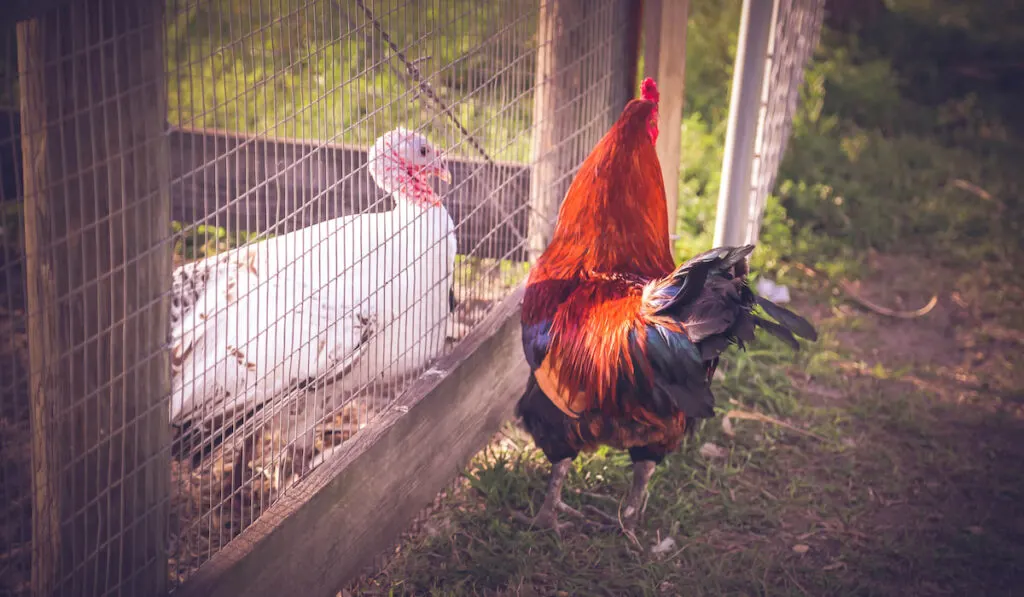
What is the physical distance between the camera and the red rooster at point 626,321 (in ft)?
7.59

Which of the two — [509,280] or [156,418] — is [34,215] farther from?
[509,280]

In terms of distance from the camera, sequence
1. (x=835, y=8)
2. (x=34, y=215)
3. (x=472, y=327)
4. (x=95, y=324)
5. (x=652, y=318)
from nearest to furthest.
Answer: (x=34, y=215)
(x=95, y=324)
(x=652, y=318)
(x=472, y=327)
(x=835, y=8)

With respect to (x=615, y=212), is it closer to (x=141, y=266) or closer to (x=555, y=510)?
(x=555, y=510)

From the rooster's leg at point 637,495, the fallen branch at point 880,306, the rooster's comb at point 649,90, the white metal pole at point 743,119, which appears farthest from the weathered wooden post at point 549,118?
the fallen branch at point 880,306

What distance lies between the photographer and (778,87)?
412cm

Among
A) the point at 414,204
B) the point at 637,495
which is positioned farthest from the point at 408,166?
the point at 637,495

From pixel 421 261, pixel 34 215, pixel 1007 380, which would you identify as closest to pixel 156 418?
pixel 34 215

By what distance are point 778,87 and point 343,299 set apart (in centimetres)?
262

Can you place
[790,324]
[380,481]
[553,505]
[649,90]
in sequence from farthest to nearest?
[649,90], [553,505], [380,481], [790,324]

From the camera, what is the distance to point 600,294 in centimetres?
269

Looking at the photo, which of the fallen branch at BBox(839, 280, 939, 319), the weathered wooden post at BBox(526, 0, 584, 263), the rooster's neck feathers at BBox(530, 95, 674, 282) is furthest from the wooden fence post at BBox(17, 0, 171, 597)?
the fallen branch at BBox(839, 280, 939, 319)

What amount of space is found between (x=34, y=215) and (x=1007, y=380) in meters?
4.02

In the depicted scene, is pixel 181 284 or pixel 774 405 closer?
pixel 181 284

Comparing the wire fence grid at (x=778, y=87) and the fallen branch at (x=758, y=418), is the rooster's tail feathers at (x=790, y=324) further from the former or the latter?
the wire fence grid at (x=778, y=87)
